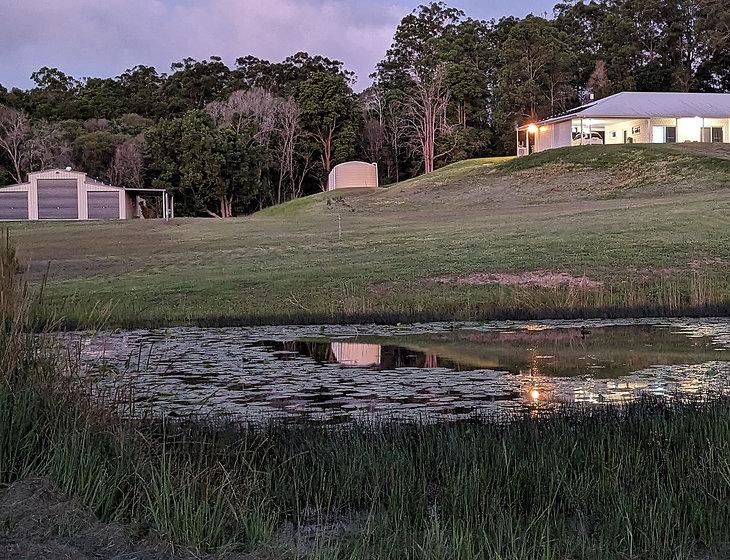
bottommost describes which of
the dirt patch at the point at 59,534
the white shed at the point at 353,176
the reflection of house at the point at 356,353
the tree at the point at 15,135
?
the dirt patch at the point at 59,534

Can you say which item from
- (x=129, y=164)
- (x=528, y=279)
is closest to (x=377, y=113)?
(x=129, y=164)

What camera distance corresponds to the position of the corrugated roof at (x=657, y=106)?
215 ft

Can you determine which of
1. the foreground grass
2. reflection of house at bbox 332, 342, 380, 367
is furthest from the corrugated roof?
the foreground grass

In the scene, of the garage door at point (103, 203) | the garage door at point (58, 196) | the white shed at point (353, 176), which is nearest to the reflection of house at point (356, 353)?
the garage door at point (103, 203)

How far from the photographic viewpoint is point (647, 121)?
66000 millimetres

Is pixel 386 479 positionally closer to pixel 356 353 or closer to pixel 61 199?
pixel 356 353

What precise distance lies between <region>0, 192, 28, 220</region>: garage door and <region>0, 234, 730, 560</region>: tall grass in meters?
59.0

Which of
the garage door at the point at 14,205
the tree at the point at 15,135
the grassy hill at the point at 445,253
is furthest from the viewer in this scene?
the tree at the point at 15,135

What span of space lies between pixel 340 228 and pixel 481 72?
4728 centimetres

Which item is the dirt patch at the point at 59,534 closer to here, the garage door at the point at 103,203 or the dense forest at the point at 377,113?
the garage door at the point at 103,203

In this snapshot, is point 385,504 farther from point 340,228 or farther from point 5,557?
point 340,228

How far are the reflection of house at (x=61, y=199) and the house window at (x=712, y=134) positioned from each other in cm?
3639

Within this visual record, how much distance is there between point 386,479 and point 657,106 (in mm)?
63574

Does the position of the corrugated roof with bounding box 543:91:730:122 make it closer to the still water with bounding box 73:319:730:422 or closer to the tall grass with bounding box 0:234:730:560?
the still water with bounding box 73:319:730:422
